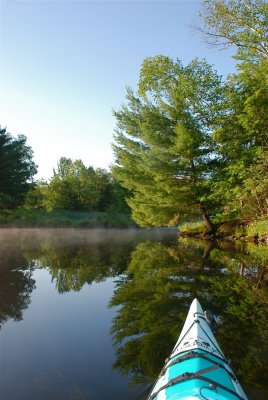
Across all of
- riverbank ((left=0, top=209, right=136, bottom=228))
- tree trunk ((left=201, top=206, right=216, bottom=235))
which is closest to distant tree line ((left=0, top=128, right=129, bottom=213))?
riverbank ((left=0, top=209, right=136, bottom=228))

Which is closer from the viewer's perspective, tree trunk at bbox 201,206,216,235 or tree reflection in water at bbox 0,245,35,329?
tree reflection in water at bbox 0,245,35,329

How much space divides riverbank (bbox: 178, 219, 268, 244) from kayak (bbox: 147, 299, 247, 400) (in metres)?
15.6

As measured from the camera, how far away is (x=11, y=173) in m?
46.0

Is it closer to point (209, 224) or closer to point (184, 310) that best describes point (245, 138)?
point (209, 224)

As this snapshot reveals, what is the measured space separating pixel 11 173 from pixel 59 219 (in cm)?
992

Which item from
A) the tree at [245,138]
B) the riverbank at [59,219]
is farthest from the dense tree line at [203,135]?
the riverbank at [59,219]

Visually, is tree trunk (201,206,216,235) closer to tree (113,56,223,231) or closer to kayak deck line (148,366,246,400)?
tree (113,56,223,231)

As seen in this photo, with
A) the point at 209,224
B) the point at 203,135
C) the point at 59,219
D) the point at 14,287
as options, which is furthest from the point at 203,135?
the point at 59,219

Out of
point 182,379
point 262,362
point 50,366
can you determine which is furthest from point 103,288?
point 182,379

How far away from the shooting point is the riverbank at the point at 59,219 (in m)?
43.9

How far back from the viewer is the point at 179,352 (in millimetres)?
3514

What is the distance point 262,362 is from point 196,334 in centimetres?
132

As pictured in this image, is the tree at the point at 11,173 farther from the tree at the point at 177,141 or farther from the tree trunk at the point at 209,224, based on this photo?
the tree trunk at the point at 209,224

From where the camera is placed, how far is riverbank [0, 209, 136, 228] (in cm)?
4388
